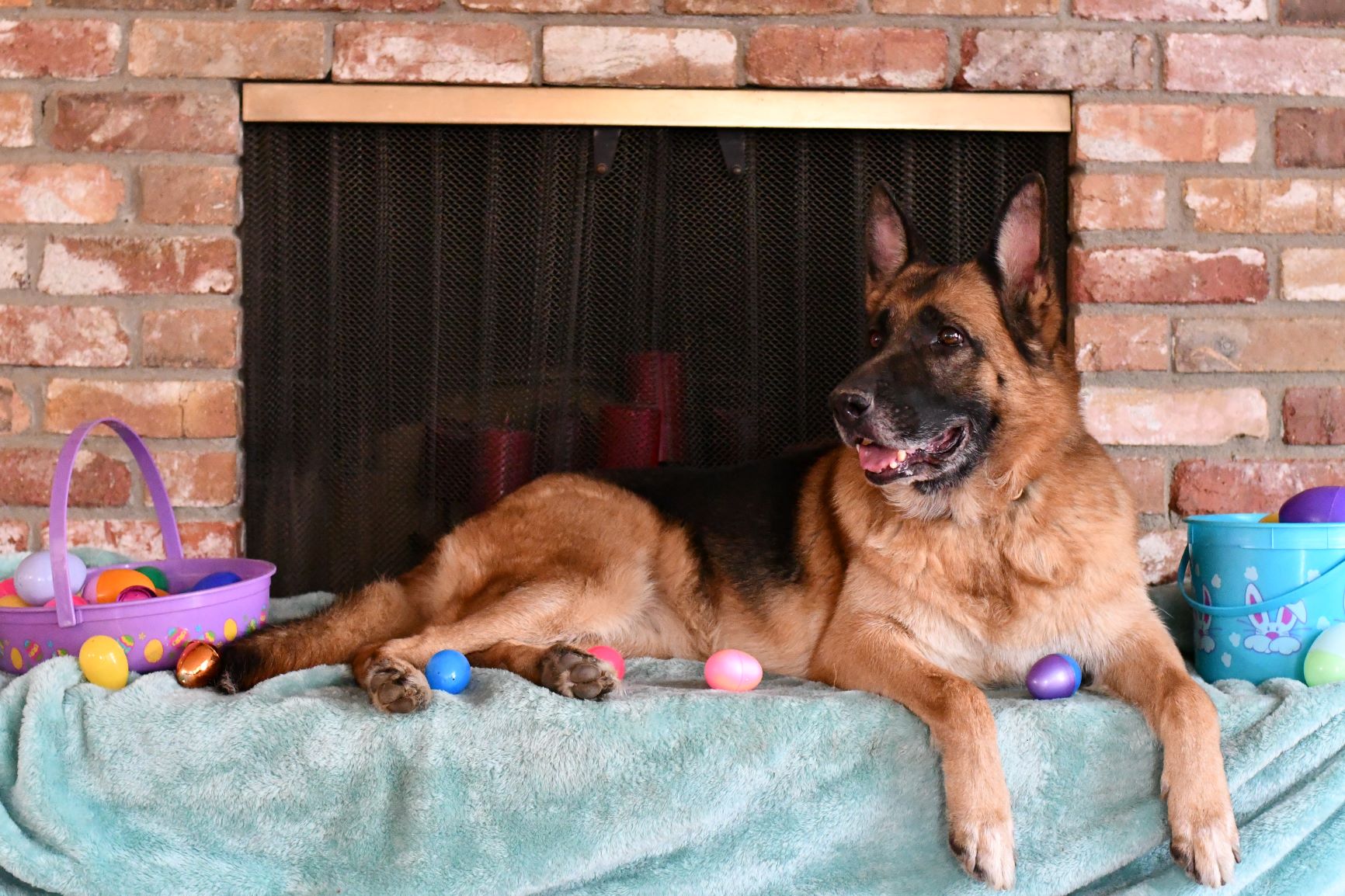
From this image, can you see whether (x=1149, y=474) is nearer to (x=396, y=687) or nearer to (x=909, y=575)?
(x=909, y=575)

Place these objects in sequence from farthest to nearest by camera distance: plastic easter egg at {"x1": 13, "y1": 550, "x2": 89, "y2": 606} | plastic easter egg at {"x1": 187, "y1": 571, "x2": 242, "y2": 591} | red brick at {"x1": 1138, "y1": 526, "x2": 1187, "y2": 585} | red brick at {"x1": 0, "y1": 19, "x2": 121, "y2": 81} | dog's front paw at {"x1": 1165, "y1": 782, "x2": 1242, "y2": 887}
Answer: red brick at {"x1": 1138, "y1": 526, "x2": 1187, "y2": 585}, red brick at {"x1": 0, "y1": 19, "x2": 121, "y2": 81}, plastic easter egg at {"x1": 187, "y1": 571, "x2": 242, "y2": 591}, plastic easter egg at {"x1": 13, "y1": 550, "x2": 89, "y2": 606}, dog's front paw at {"x1": 1165, "y1": 782, "x2": 1242, "y2": 887}

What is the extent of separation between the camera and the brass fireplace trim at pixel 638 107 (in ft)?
9.04

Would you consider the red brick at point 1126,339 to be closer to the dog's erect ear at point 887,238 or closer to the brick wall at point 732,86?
the brick wall at point 732,86

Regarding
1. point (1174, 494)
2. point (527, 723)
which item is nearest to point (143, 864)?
point (527, 723)

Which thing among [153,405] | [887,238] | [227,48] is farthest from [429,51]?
[887,238]

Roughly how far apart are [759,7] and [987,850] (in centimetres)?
208

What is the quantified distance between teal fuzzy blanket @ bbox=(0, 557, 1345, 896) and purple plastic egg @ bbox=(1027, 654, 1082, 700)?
0.47ft

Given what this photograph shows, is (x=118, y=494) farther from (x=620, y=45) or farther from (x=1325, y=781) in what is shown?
(x=1325, y=781)

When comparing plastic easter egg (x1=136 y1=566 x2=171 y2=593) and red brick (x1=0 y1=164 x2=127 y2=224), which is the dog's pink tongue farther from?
red brick (x1=0 y1=164 x2=127 y2=224)

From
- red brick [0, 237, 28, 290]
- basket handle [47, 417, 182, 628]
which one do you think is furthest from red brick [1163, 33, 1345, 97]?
red brick [0, 237, 28, 290]

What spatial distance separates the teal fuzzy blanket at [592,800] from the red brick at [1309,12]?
1884 mm

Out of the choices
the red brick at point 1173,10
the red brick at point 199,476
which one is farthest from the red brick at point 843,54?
the red brick at point 199,476

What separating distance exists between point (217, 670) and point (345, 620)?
31 cm

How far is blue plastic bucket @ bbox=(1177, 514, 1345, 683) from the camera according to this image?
2096 mm
